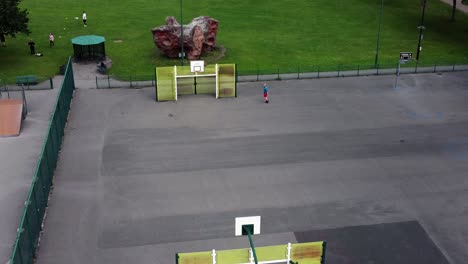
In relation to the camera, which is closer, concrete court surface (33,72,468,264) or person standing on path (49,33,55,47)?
concrete court surface (33,72,468,264)

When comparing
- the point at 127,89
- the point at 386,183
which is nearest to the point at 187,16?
the point at 127,89

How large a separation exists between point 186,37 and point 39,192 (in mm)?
23436

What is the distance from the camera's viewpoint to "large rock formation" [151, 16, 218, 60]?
45594mm

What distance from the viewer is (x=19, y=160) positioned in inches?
1209

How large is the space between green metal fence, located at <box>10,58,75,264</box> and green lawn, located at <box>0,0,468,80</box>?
39.0 ft

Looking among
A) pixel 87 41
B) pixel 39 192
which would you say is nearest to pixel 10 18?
pixel 87 41

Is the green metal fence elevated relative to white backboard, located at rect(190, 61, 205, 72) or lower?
lower

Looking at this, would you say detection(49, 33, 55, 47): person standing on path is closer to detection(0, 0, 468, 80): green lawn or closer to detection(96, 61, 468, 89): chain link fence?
detection(0, 0, 468, 80): green lawn

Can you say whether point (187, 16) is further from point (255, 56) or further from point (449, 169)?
point (449, 169)

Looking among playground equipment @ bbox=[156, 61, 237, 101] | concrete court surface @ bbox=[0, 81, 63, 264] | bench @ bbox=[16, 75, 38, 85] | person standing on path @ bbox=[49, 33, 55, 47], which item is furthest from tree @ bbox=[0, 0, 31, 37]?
playground equipment @ bbox=[156, 61, 237, 101]

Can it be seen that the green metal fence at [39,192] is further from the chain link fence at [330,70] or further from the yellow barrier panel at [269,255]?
the chain link fence at [330,70]

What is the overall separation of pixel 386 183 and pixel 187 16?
37152 millimetres

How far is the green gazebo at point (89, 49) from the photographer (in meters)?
46.2

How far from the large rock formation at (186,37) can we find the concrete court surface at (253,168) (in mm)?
6387
